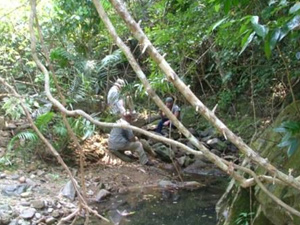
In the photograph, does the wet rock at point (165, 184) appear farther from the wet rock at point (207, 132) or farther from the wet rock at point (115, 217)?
the wet rock at point (207, 132)

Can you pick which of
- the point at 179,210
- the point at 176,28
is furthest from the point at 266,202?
the point at 179,210

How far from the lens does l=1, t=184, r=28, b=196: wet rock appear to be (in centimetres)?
519

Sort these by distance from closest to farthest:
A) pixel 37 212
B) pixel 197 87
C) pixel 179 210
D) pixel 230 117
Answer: pixel 37 212 < pixel 179 210 < pixel 230 117 < pixel 197 87

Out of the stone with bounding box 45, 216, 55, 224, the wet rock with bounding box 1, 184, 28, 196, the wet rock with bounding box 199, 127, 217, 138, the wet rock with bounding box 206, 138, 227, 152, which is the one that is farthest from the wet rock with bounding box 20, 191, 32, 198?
the wet rock with bounding box 199, 127, 217, 138

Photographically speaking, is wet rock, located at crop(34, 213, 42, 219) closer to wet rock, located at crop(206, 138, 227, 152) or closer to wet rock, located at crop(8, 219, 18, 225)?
wet rock, located at crop(8, 219, 18, 225)

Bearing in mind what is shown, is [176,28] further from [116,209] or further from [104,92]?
[104,92]

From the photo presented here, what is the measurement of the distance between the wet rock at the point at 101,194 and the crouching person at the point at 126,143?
1.17 metres

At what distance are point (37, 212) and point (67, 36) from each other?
3.53 m

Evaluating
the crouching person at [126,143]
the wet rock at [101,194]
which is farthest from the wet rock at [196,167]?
the wet rock at [101,194]

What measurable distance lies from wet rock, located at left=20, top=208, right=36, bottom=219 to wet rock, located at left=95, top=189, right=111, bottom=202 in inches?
37.1

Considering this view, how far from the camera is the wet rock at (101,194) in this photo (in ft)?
18.3

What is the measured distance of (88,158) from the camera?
22.0ft

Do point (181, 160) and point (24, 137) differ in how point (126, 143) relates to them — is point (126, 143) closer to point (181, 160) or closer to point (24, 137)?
point (181, 160)

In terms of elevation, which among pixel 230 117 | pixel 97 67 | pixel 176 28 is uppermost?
pixel 176 28
